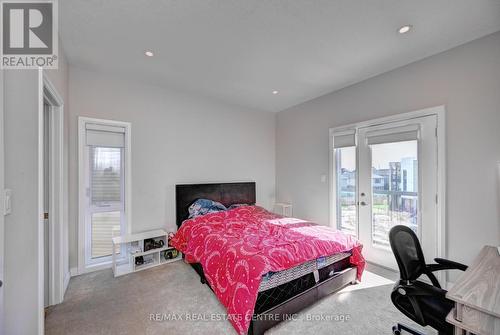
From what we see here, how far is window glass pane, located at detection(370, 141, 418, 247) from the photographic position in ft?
8.68

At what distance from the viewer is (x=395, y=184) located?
9.21 feet

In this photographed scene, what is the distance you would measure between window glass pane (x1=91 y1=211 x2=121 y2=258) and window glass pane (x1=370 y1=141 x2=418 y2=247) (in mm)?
3794

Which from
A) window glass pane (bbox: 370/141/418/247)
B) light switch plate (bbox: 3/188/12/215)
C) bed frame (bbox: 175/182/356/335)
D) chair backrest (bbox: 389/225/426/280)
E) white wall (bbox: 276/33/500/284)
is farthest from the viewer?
window glass pane (bbox: 370/141/418/247)

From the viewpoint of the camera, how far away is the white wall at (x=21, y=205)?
4.14 feet

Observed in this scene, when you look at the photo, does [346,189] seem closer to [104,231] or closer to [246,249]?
Answer: [246,249]

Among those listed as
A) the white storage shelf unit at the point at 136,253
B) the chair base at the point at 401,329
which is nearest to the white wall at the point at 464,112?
the chair base at the point at 401,329

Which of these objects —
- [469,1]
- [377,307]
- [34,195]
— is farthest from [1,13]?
[377,307]

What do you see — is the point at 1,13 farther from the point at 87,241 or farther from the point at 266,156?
the point at 266,156

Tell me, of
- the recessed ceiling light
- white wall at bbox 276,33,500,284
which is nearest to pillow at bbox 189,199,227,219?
white wall at bbox 276,33,500,284

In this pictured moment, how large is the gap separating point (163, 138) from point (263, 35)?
2.23 meters

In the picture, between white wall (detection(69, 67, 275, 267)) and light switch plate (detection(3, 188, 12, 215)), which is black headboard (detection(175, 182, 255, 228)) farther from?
light switch plate (detection(3, 188, 12, 215))

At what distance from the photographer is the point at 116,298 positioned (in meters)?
2.24

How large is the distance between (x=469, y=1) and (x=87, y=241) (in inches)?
190

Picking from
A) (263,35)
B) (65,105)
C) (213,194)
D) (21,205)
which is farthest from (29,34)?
(213,194)
